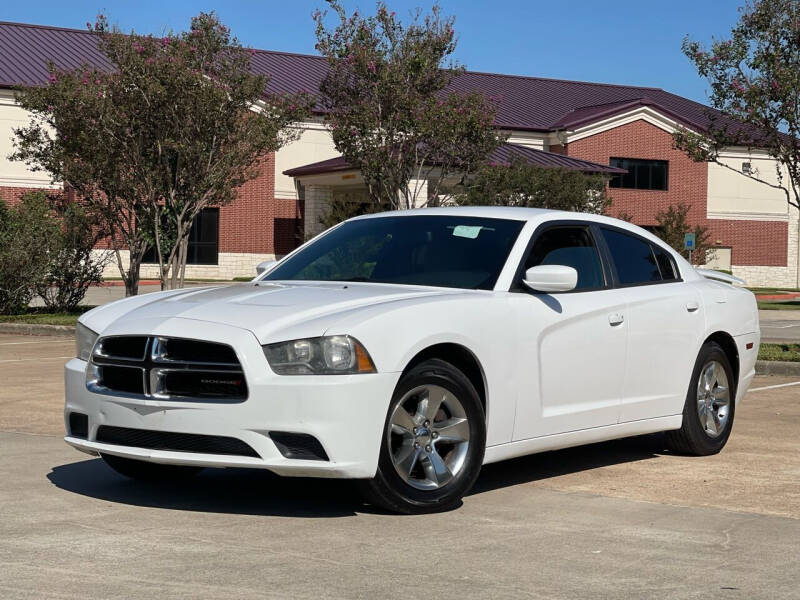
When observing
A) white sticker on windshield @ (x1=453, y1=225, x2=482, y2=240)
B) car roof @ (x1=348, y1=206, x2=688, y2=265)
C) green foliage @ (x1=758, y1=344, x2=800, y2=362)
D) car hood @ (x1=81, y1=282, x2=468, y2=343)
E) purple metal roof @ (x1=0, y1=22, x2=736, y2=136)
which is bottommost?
green foliage @ (x1=758, y1=344, x2=800, y2=362)

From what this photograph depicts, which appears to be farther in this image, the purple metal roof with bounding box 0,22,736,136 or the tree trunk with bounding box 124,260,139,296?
the purple metal roof with bounding box 0,22,736,136

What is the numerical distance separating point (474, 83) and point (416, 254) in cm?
5143

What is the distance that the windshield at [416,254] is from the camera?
7.60 meters

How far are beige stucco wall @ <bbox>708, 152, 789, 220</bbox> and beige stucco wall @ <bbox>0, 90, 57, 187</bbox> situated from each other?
93.4 feet

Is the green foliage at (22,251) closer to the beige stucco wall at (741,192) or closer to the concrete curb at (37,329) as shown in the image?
the concrete curb at (37,329)

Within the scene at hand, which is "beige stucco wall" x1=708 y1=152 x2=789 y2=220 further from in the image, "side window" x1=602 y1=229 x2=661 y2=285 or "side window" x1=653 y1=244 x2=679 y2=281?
"side window" x1=602 y1=229 x2=661 y2=285

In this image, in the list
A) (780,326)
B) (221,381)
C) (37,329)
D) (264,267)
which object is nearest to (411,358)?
(221,381)

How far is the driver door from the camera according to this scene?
7.40 m

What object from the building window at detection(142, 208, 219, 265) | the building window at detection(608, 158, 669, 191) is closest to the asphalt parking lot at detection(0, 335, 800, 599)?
the building window at detection(142, 208, 219, 265)

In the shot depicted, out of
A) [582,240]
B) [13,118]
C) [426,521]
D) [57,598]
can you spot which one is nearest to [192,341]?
[426,521]

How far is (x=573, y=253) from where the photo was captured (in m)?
8.17

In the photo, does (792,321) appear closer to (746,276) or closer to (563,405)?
(563,405)

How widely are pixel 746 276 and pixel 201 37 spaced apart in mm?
39666

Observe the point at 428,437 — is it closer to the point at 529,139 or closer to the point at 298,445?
the point at 298,445
